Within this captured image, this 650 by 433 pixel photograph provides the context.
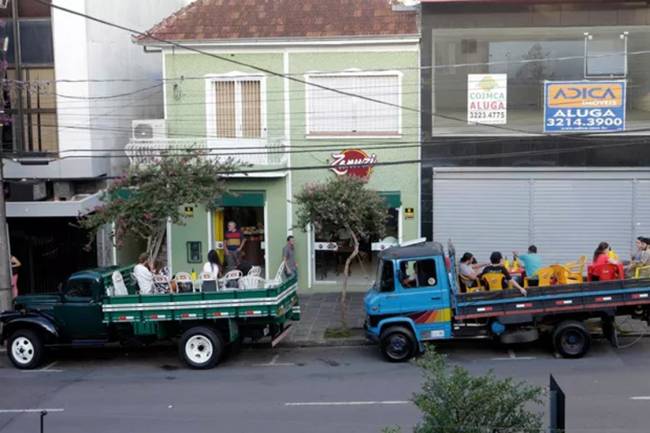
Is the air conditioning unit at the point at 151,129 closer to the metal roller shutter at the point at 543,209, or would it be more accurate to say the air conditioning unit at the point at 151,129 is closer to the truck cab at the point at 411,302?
the metal roller shutter at the point at 543,209

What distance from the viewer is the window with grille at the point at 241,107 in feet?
72.1

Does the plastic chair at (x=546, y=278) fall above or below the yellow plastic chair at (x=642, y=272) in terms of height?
below

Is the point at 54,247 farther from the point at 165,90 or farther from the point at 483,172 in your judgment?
the point at 483,172

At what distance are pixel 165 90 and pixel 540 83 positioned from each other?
964cm

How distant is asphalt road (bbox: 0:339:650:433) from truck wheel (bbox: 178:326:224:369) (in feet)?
0.69

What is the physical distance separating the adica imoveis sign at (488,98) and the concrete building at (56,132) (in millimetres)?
9431

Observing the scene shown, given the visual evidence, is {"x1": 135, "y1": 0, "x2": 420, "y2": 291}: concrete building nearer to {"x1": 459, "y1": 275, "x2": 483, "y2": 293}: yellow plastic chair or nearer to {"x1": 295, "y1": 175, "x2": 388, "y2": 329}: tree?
{"x1": 295, "y1": 175, "x2": 388, "y2": 329}: tree

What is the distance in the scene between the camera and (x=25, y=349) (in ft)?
51.9

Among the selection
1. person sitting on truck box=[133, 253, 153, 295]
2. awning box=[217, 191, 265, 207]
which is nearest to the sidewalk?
awning box=[217, 191, 265, 207]

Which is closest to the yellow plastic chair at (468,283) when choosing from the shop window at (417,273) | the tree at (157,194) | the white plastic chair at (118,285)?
the shop window at (417,273)

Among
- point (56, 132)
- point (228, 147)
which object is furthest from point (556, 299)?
point (56, 132)

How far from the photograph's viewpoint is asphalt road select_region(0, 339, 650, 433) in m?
11.8

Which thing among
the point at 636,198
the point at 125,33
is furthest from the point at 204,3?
the point at 636,198

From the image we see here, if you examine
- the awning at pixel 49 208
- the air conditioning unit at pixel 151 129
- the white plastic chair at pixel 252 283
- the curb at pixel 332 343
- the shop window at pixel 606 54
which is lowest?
the curb at pixel 332 343
